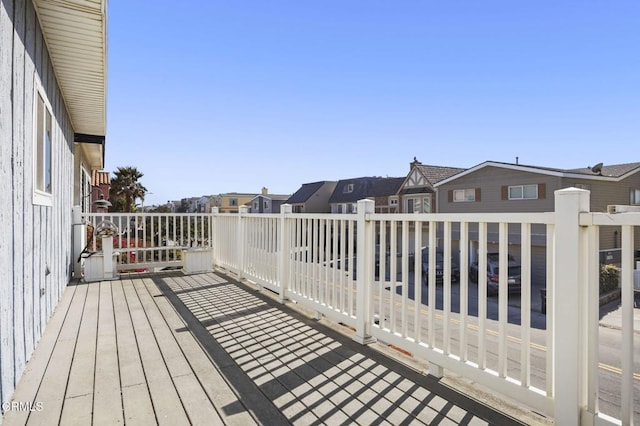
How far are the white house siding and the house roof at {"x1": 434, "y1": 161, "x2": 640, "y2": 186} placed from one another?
17.2m

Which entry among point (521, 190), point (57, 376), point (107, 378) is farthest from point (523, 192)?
point (57, 376)

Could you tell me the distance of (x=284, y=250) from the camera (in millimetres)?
3877

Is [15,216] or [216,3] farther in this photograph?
[216,3]

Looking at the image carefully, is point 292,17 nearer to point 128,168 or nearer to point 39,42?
point 39,42

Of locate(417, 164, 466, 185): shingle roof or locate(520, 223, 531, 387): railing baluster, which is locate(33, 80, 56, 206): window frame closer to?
locate(520, 223, 531, 387): railing baluster

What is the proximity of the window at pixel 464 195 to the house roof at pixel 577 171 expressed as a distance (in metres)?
0.76

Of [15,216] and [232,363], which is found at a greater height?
[15,216]

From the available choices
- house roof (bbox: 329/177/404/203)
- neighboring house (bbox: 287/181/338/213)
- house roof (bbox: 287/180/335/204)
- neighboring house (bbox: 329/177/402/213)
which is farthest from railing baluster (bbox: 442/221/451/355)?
house roof (bbox: 287/180/335/204)

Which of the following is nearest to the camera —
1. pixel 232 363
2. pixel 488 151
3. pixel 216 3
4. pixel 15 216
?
pixel 15 216

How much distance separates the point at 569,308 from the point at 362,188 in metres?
27.8

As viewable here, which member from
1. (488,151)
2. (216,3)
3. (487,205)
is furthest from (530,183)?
(216,3)

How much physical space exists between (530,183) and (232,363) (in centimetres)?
1699

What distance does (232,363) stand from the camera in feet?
7.86

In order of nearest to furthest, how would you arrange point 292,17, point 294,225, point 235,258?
point 294,225 → point 235,258 → point 292,17
